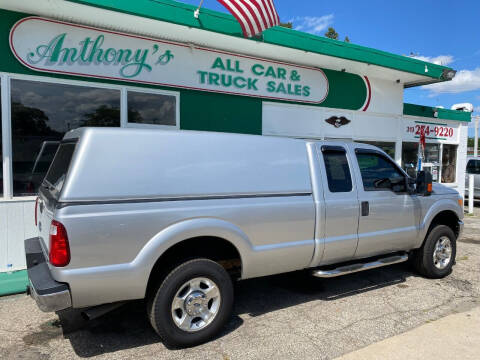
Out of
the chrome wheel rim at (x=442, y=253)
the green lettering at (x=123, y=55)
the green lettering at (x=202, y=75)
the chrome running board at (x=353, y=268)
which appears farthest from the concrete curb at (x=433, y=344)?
the green lettering at (x=123, y=55)

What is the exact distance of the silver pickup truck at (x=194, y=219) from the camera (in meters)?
2.94

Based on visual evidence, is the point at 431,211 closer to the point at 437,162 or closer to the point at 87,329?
the point at 87,329

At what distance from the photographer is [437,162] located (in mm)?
12039

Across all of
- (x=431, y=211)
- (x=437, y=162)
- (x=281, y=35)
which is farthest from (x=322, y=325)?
(x=437, y=162)

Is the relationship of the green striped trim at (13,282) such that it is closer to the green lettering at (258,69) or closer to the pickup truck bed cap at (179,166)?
the pickup truck bed cap at (179,166)

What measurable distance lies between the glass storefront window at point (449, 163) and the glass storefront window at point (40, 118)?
437 inches

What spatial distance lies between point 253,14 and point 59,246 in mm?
4654

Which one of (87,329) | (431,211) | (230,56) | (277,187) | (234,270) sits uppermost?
(230,56)

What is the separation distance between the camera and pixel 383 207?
4.63 meters

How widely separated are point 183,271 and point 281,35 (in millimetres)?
5274

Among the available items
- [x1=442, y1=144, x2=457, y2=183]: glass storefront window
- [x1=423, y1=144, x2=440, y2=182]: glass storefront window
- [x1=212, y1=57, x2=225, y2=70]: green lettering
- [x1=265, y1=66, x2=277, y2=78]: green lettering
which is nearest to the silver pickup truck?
[x1=212, y1=57, x2=225, y2=70]: green lettering

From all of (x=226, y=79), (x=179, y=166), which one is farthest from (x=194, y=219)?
(x=226, y=79)

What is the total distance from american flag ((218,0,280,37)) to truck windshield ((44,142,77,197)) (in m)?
3.46

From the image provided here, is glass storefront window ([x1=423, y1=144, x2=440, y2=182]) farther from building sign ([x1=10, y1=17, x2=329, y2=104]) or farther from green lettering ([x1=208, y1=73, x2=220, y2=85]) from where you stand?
green lettering ([x1=208, y1=73, x2=220, y2=85])
